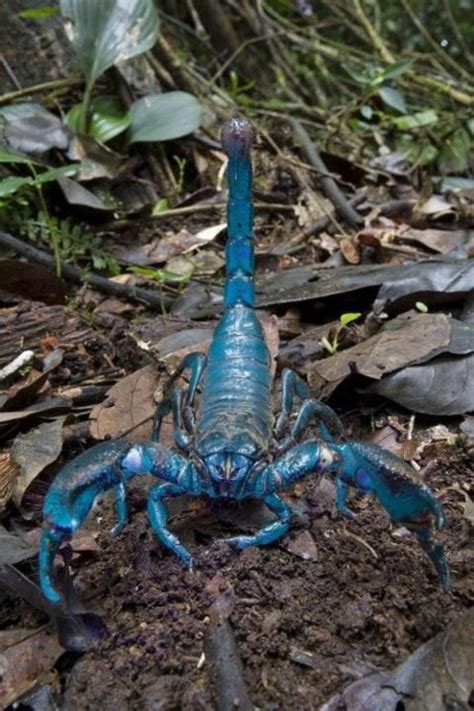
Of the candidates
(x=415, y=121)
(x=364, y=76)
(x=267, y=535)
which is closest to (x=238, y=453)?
(x=267, y=535)

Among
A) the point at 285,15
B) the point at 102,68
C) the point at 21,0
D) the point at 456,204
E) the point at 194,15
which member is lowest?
the point at 456,204

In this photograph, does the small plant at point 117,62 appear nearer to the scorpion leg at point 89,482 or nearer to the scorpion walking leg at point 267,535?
the scorpion leg at point 89,482

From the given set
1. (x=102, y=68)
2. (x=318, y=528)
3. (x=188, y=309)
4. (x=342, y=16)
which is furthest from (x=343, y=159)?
(x=318, y=528)

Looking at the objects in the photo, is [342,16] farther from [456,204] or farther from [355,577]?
[355,577]

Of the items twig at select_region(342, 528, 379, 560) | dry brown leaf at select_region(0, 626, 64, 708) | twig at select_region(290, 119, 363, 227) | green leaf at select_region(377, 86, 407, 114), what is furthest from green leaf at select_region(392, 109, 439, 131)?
dry brown leaf at select_region(0, 626, 64, 708)

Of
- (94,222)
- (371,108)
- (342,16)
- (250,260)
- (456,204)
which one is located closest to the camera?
(250,260)

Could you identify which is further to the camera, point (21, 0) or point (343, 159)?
point (343, 159)
